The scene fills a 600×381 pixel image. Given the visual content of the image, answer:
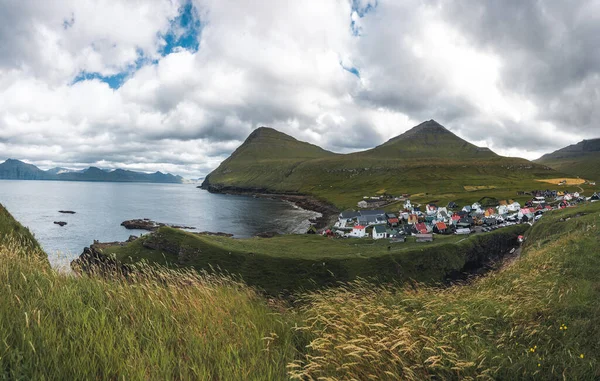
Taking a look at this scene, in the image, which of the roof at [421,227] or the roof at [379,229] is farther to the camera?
the roof at [379,229]

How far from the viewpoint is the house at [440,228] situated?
92594 millimetres

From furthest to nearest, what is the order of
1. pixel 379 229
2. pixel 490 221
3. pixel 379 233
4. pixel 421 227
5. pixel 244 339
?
pixel 490 221, pixel 379 229, pixel 379 233, pixel 421 227, pixel 244 339

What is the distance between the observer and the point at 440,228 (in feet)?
309

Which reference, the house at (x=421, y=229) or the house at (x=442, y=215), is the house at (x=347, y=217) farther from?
the house at (x=421, y=229)

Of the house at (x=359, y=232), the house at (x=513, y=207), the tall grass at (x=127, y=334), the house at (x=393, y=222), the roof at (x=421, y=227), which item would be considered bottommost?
the house at (x=359, y=232)

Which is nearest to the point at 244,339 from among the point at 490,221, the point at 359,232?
the point at 359,232

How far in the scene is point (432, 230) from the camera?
9356cm

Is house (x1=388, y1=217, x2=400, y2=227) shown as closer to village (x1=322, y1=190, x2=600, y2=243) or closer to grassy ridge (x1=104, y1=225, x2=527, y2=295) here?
village (x1=322, y1=190, x2=600, y2=243)

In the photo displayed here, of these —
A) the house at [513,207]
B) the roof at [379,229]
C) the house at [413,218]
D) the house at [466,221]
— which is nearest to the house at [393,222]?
the house at [413,218]

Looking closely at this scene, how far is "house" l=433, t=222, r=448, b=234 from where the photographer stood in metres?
92.6

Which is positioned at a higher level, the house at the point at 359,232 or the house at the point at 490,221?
the house at the point at 490,221

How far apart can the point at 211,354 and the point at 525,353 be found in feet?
20.6

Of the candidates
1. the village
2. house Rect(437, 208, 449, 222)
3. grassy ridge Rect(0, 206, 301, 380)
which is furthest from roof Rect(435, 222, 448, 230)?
grassy ridge Rect(0, 206, 301, 380)

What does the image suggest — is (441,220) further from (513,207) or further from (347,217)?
(513,207)
